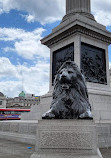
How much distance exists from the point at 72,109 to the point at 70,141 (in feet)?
2.84

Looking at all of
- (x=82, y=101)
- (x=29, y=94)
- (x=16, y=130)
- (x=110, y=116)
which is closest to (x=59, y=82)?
(x=82, y=101)

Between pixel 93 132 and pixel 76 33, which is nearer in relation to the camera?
pixel 93 132

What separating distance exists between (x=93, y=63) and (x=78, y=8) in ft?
16.5

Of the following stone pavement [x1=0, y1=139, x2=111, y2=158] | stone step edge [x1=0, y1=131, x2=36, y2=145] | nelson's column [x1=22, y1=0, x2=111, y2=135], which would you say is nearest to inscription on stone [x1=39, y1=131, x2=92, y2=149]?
stone pavement [x1=0, y1=139, x2=111, y2=158]

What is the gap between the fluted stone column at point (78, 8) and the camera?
1463 centimetres

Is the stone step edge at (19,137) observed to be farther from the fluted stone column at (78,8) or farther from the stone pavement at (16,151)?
the fluted stone column at (78,8)

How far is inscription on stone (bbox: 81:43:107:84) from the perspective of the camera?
12445 mm

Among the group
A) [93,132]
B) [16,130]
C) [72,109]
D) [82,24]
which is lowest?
[16,130]

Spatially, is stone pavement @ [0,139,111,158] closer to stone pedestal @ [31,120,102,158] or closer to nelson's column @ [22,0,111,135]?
stone pedestal @ [31,120,102,158]

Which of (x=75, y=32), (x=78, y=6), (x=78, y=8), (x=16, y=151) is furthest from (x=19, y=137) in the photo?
(x=78, y=6)

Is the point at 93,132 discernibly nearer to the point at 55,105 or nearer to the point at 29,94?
the point at 55,105

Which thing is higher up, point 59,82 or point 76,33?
point 76,33

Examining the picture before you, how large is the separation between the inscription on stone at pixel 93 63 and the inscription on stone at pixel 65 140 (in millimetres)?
8473

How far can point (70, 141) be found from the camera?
393 cm
